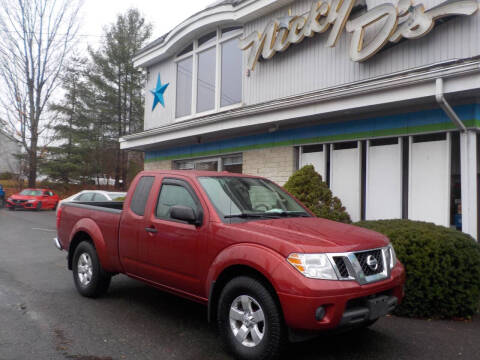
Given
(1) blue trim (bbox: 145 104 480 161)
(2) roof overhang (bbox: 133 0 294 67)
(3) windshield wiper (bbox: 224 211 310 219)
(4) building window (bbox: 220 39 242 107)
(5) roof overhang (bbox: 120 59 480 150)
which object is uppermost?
(2) roof overhang (bbox: 133 0 294 67)

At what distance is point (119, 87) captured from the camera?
30.5 meters

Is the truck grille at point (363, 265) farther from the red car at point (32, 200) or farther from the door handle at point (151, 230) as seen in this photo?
the red car at point (32, 200)

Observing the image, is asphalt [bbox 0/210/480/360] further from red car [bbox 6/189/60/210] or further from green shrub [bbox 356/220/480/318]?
red car [bbox 6/189/60/210]

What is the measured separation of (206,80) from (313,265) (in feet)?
35.9

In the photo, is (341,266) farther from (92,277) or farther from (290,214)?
(92,277)

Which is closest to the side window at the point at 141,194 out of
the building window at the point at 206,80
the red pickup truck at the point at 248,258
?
the red pickup truck at the point at 248,258

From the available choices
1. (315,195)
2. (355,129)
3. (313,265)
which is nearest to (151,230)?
(313,265)

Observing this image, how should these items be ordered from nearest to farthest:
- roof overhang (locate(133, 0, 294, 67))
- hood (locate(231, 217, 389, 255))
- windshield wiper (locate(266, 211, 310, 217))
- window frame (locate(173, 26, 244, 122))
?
1. hood (locate(231, 217, 389, 255))
2. windshield wiper (locate(266, 211, 310, 217))
3. roof overhang (locate(133, 0, 294, 67))
4. window frame (locate(173, 26, 244, 122))

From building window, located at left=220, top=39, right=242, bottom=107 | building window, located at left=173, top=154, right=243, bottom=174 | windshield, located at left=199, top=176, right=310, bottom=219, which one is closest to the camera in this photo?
windshield, located at left=199, top=176, right=310, bottom=219

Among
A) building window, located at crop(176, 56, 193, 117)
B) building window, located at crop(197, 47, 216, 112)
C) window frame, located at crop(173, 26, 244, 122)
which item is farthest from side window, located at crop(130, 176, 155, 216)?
building window, located at crop(176, 56, 193, 117)

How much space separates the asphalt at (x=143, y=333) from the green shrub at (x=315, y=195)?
308cm

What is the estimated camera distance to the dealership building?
700 centimetres

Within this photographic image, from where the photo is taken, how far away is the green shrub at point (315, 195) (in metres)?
7.96

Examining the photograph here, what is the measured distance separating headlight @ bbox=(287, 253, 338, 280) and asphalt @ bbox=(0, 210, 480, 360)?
99cm
